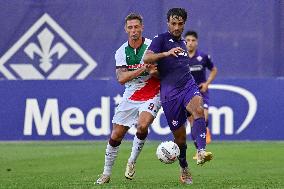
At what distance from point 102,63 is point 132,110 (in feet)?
32.6

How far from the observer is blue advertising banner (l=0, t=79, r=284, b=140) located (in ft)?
70.6

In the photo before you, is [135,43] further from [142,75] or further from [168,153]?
[168,153]

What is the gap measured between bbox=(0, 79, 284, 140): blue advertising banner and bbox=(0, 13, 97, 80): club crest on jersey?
577 millimetres

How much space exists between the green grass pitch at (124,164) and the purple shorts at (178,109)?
2.58 ft

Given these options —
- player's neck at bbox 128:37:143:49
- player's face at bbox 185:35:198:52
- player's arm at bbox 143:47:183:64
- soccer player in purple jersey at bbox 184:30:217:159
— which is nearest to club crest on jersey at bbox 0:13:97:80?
soccer player in purple jersey at bbox 184:30:217:159

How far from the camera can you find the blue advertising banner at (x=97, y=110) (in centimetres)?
2153

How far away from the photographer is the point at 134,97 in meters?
12.6

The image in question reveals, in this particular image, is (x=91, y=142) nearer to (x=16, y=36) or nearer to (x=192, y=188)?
(x=16, y=36)

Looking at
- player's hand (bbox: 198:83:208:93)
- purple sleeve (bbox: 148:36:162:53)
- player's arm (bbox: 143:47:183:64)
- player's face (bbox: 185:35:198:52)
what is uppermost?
purple sleeve (bbox: 148:36:162:53)

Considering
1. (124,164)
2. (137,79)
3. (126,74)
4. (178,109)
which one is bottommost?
(124,164)

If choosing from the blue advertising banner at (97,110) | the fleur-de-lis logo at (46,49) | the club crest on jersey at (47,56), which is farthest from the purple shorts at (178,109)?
the fleur-de-lis logo at (46,49)

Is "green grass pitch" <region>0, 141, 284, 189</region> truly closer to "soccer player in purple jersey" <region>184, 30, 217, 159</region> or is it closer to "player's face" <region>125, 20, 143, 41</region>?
"soccer player in purple jersey" <region>184, 30, 217, 159</region>

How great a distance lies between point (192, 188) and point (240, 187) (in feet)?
1.85

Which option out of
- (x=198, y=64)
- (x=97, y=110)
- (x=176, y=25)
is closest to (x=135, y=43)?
(x=176, y=25)
